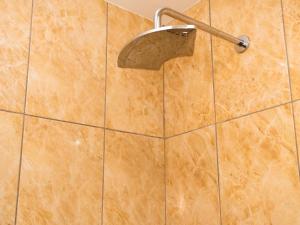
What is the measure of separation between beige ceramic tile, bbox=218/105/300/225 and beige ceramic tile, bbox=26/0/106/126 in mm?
A: 522

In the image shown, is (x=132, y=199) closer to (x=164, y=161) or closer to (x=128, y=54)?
(x=164, y=161)

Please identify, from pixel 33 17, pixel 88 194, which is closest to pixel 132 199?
pixel 88 194

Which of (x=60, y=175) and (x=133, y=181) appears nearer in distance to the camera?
(x=60, y=175)

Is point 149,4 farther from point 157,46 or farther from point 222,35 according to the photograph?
point 157,46

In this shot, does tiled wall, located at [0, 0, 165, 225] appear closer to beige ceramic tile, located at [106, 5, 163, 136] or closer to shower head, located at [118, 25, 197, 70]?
beige ceramic tile, located at [106, 5, 163, 136]

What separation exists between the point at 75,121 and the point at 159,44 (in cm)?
50

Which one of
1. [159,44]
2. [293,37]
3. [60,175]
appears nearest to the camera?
[159,44]

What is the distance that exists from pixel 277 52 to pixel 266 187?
440 mm

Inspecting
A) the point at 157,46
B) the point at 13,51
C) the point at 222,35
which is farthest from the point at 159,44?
the point at 13,51

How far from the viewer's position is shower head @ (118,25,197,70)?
39.0 inches

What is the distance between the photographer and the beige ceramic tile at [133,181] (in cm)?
141

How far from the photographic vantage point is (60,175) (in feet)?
4.25

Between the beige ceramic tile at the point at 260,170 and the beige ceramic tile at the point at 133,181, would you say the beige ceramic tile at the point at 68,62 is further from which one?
the beige ceramic tile at the point at 260,170

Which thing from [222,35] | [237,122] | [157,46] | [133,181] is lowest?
[133,181]
